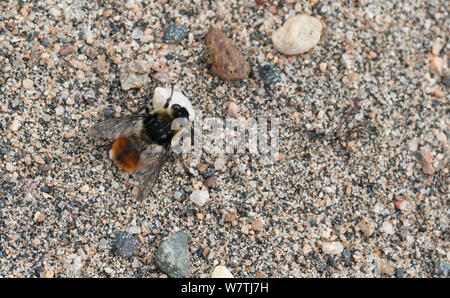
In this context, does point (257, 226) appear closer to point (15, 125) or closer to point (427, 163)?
point (427, 163)

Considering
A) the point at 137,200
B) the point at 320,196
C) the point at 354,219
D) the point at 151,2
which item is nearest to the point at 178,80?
the point at 151,2

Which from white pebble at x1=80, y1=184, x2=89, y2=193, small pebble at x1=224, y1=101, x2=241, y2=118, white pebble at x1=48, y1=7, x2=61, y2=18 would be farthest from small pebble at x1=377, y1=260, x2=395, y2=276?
white pebble at x1=48, y1=7, x2=61, y2=18

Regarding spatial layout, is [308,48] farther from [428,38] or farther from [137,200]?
[137,200]

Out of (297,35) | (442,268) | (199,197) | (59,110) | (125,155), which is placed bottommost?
(442,268)

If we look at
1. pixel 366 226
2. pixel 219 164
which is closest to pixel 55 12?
pixel 219 164

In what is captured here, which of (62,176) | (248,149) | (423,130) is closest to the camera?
(62,176)

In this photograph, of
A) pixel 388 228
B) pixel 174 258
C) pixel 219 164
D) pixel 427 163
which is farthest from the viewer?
pixel 427 163
